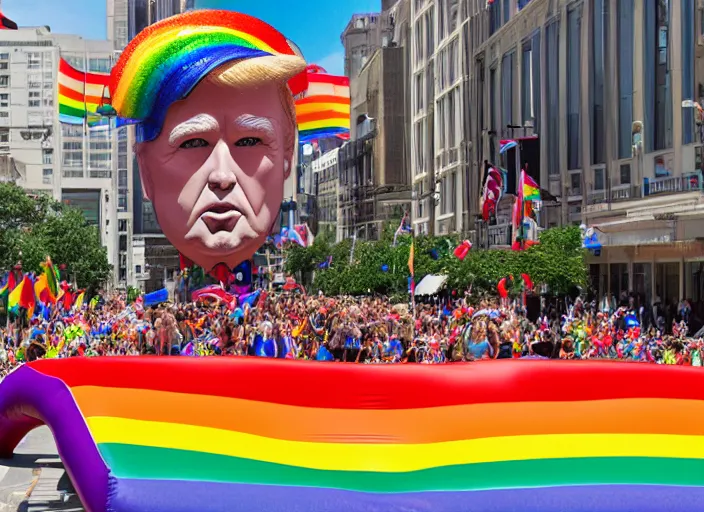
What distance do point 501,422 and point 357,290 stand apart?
1171 inches

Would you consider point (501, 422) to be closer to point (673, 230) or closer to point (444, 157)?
point (673, 230)

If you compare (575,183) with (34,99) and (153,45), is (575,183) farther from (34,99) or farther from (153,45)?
(34,99)

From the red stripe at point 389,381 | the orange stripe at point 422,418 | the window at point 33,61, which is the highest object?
the window at point 33,61

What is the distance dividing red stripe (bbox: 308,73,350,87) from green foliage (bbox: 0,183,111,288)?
1491 inches

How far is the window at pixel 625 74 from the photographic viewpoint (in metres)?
32.8

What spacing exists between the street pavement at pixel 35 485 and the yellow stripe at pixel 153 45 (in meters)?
3.46

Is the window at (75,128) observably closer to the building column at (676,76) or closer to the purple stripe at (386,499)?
the purple stripe at (386,499)

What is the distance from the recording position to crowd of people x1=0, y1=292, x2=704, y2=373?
13.8 meters

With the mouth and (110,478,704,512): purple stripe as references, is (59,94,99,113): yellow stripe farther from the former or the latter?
(110,478,704,512): purple stripe

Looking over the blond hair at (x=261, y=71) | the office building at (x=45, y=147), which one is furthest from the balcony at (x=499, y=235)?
the blond hair at (x=261, y=71)

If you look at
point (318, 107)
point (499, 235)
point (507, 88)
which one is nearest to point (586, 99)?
point (499, 235)

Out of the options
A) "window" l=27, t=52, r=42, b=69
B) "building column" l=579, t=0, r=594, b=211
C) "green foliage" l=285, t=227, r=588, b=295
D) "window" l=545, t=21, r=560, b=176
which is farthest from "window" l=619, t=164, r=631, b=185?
"window" l=27, t=52, r=42, b=69

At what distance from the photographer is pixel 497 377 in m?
8.76

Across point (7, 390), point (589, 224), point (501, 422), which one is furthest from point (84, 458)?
point (589, 224)
